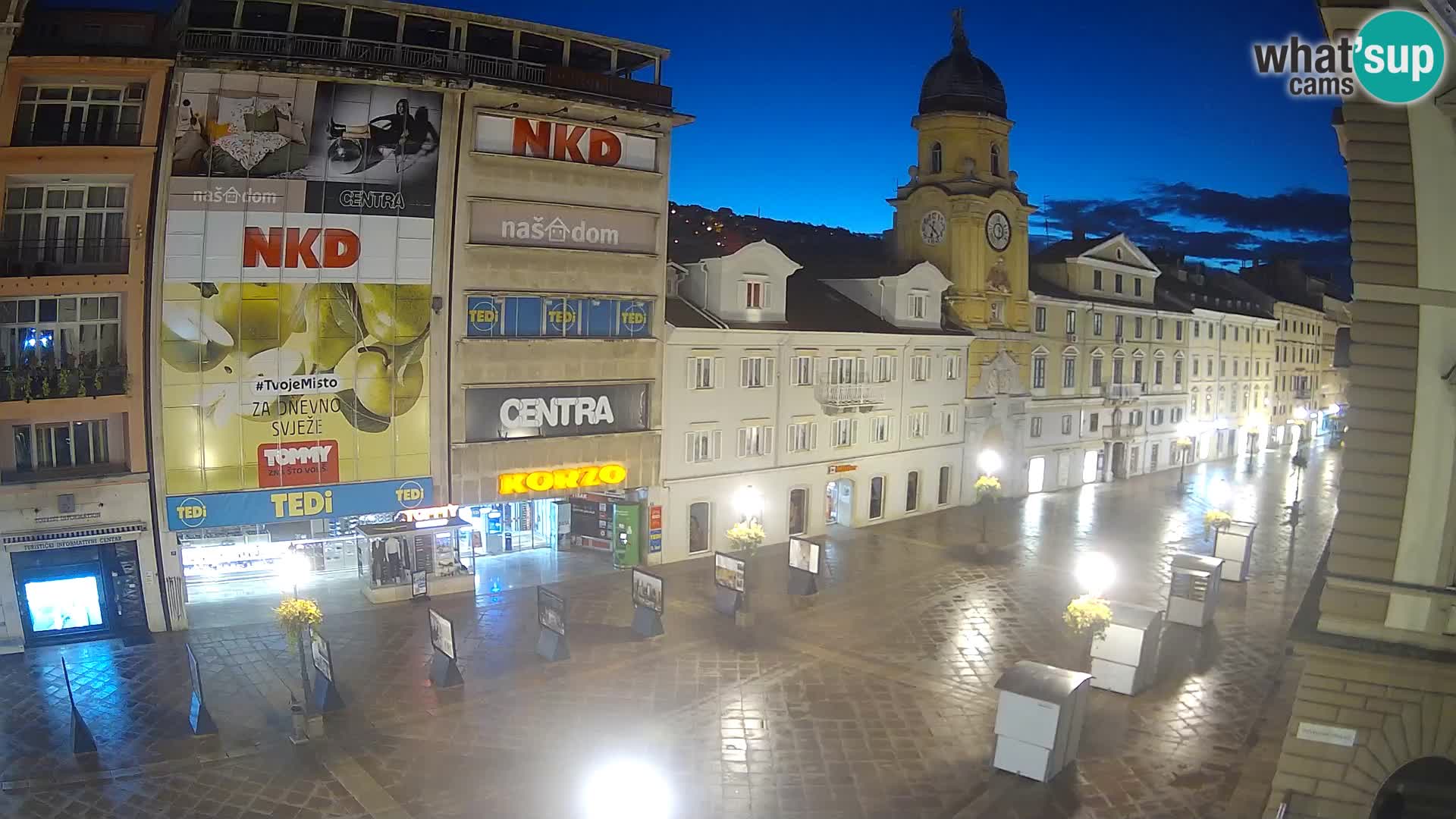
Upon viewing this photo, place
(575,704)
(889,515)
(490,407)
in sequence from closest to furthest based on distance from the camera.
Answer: (575,704) → (490,407) → (889,515)

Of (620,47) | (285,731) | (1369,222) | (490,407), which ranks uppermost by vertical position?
(620,47)

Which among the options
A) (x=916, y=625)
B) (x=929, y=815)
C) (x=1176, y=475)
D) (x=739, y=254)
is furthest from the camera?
(x=1176, y=475)

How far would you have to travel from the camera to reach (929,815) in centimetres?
1608

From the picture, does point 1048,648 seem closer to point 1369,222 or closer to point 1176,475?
point 1369,222

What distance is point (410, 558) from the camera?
2895 cm

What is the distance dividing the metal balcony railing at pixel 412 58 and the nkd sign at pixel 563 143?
118 cm

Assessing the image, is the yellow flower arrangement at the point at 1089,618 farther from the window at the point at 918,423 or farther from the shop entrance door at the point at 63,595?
the shop entrance door at the point at 63,595

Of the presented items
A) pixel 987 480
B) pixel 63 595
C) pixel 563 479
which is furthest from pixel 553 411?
pixel 987 480

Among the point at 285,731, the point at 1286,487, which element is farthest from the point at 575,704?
the point at 1286,487

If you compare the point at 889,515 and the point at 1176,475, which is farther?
the point at 1176,475

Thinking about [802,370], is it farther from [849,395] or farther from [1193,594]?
[1193,594]

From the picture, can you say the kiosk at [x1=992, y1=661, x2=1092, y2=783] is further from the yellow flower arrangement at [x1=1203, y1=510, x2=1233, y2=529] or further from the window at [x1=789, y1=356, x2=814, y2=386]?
the window at [x1=789, y1=356, x2=814, y2=386]

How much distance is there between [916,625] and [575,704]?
10327 millimetres

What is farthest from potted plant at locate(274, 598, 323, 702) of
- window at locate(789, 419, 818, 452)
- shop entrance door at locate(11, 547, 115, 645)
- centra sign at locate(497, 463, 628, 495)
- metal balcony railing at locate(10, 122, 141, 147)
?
window at locate(789, 419, 818, 452)
